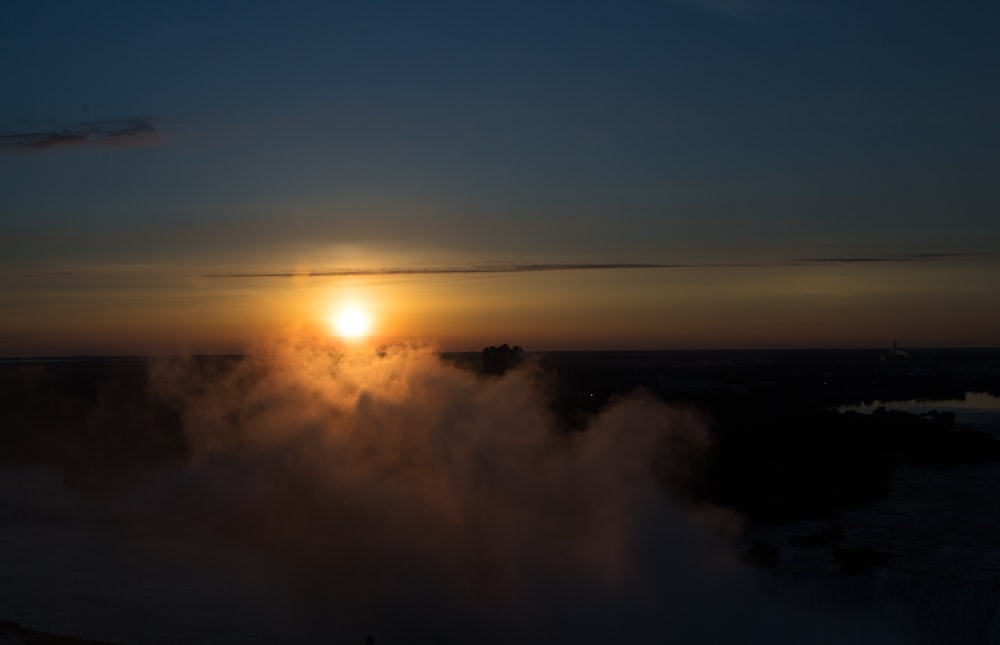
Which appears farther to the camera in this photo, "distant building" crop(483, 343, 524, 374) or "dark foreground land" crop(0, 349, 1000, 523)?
"distant building" crop(483, 343, 524, 374)

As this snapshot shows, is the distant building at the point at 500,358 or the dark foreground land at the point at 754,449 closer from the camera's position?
the dark foreground land at the point at 754,449

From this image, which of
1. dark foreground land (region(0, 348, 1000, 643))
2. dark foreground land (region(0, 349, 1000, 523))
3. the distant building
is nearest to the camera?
dark foreground land (region(0, 348, 1000, 643))

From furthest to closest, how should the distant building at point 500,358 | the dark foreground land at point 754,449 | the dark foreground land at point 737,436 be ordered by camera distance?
1. the distant building at point 500,358
2. the dark foreground land at point 737,436
3. the dark foreground land at point 754,449

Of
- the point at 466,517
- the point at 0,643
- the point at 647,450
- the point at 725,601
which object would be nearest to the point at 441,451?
the point at 466,517

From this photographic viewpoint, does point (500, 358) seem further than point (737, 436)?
Yes

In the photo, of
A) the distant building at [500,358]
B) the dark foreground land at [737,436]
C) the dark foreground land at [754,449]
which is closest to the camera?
the dark foreground land at [754,449]

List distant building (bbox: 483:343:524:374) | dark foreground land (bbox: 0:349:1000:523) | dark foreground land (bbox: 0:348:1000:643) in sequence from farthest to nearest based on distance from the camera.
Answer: distant building (bbox: 483:343:524:374) < dark foreground land (bbox: 0:349:1000:523) < dark foreground land (bbox: 0:348:1000:643)

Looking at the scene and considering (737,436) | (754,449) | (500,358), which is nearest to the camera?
(754,449)

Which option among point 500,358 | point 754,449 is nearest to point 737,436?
point 754,449

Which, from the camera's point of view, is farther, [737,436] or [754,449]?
[737,436]

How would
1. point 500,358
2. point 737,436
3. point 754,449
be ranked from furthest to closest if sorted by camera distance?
point 500,358 < point 737,436 < point 754,449

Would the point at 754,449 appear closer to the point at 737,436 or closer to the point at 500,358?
the point at 737,436
